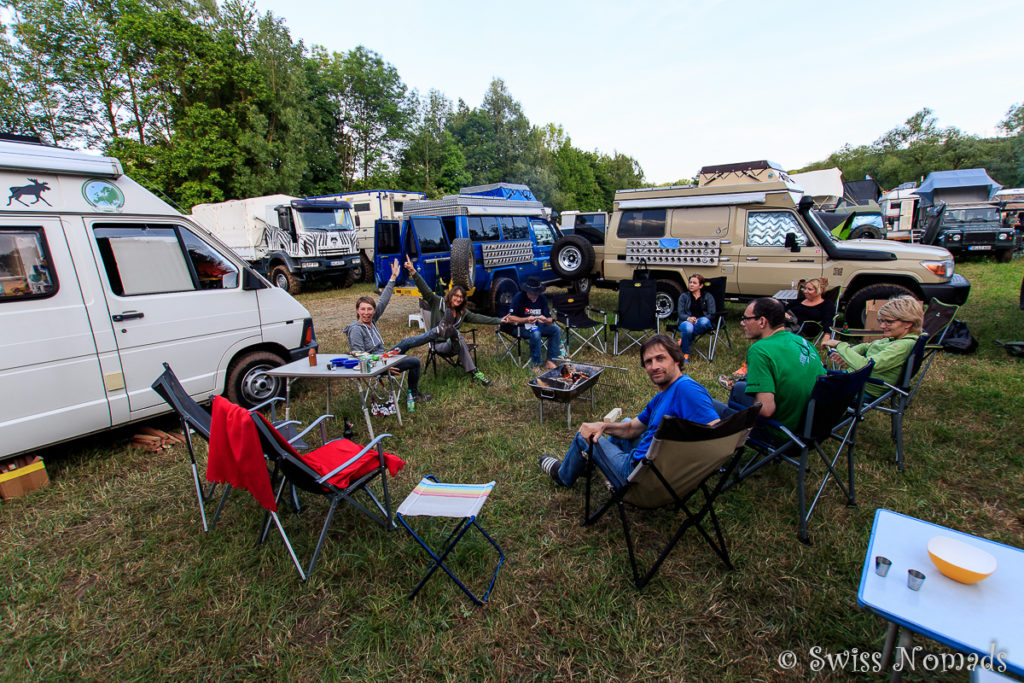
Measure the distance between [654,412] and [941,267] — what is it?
5.91 meters

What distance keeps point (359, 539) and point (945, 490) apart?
3.81 meters

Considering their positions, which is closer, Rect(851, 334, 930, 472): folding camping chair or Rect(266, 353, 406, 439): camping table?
Rect(851, 334, 930, 472): folding camping chair

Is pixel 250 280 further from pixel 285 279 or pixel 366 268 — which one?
pixel 366 268

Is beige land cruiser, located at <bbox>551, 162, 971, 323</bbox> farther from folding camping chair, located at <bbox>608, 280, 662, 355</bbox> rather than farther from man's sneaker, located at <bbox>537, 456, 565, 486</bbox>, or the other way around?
man's sneaker, located at <bbox>537, 456, 565, 486</bbox>

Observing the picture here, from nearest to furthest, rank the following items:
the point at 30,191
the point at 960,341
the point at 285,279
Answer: the point at 30,191 → the point at 960,341 → the point at 285,279

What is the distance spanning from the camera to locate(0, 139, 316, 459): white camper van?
309cm

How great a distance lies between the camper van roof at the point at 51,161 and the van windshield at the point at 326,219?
972 cm

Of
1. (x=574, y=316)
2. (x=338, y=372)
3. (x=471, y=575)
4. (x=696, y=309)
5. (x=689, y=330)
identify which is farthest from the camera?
(x=574, y=316)

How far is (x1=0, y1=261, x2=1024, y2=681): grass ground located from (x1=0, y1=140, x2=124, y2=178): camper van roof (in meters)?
2.25

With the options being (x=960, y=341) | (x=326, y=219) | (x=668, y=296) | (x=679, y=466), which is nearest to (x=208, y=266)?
(x=679, y=466)

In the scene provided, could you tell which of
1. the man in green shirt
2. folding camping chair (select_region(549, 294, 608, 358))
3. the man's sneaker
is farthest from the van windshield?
the man in green shirt

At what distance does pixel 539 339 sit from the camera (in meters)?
5.59

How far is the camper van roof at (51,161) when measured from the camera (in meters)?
3.02

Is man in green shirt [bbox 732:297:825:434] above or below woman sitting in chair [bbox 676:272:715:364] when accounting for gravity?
above
